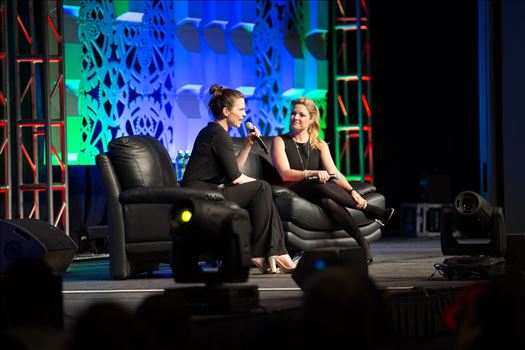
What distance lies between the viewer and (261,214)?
202 inches

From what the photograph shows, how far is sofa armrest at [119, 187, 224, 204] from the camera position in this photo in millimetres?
4984

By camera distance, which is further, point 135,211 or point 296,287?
point 135,211

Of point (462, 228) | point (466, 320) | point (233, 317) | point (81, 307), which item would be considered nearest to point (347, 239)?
point (462, 228)

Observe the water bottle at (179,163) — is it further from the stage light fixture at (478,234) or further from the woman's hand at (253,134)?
the stage light fixture at (478,234)

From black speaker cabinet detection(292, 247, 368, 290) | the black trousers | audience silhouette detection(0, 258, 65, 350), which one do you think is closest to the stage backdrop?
the black trousers

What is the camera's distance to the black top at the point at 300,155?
19.3 ft

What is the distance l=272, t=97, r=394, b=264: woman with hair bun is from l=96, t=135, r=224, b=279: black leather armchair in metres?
0.90

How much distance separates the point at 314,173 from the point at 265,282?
117 cm

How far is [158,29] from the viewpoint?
7.87 m

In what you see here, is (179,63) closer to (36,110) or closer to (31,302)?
(36,110)

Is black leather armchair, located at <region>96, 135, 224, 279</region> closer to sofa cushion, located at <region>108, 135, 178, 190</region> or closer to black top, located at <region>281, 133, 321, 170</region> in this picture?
sofa cushion, located at <region>108, 135, 178, 190</region>

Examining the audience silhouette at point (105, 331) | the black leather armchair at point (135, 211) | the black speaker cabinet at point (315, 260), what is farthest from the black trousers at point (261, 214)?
the audience silhouette at point (105, 331)

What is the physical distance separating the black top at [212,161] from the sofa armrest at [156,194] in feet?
0.86

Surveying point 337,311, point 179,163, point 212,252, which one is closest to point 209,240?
point 212,252
